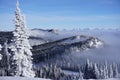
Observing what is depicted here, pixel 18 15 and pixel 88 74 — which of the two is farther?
pixel 88 74

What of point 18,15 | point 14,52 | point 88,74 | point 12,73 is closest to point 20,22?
point 18,15

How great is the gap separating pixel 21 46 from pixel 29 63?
2888mm

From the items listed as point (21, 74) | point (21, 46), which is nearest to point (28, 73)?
point (21, 74)

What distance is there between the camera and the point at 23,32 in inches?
1716

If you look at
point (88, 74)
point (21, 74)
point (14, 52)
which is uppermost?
point (14, 52)

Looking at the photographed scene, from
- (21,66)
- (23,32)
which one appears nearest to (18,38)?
(23,32)

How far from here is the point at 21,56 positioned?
1722 inches

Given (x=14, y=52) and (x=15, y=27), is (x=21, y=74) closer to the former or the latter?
(x=14, y=52)

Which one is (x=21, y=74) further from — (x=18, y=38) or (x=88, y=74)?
(x=88, y=74)

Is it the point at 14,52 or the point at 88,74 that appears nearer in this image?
the point at 14,52

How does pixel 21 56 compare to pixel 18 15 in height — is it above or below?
below

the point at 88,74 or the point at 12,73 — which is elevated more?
the point at 12,73

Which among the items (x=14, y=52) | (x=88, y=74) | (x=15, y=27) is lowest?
(x=88, y=74)

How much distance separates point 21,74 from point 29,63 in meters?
1.88
